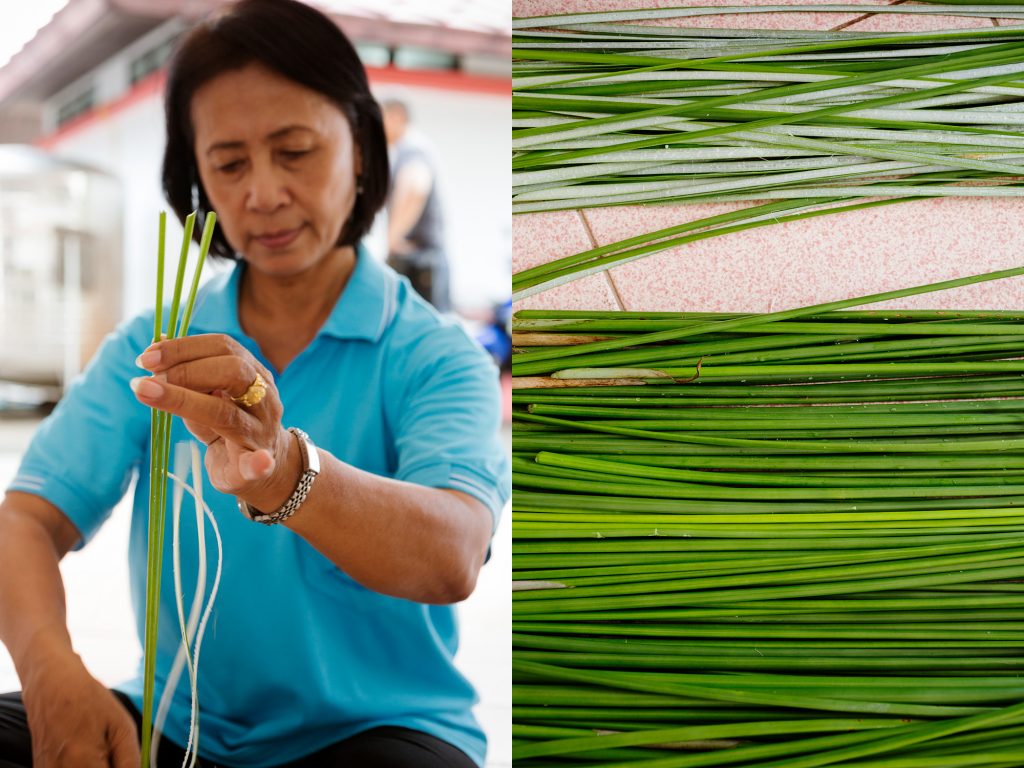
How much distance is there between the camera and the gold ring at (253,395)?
2.32 ft

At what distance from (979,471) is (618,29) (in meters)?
0.63

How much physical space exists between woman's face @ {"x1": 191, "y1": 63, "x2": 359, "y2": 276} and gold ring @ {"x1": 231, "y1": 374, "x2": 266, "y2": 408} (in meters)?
0.40

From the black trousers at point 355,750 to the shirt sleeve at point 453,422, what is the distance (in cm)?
29

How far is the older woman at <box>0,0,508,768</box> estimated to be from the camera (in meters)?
0.96

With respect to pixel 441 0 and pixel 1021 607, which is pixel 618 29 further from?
pixel 1021 607

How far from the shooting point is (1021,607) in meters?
0.91

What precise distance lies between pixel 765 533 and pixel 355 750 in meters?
0.55

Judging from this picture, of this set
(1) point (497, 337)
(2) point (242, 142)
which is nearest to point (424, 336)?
(2) point (242, 142)

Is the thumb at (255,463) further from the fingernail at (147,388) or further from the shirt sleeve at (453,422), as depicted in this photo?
the shirt sleeve at (453,422)

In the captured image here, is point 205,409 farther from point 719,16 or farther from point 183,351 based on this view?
point 719,16

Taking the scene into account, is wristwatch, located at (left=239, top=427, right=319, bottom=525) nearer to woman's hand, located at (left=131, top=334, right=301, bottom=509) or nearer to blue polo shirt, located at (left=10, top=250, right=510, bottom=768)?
woman's hand, located at (left=131, top=334, right=301, bottom=509)

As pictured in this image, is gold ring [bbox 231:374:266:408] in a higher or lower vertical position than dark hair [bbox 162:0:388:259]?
lower

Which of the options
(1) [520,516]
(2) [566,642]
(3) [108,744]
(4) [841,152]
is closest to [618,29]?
(4) [841,152]

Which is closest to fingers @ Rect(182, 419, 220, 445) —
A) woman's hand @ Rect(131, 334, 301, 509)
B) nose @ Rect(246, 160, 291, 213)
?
woman's hand @ Rect(131, 334, 301, 509)
